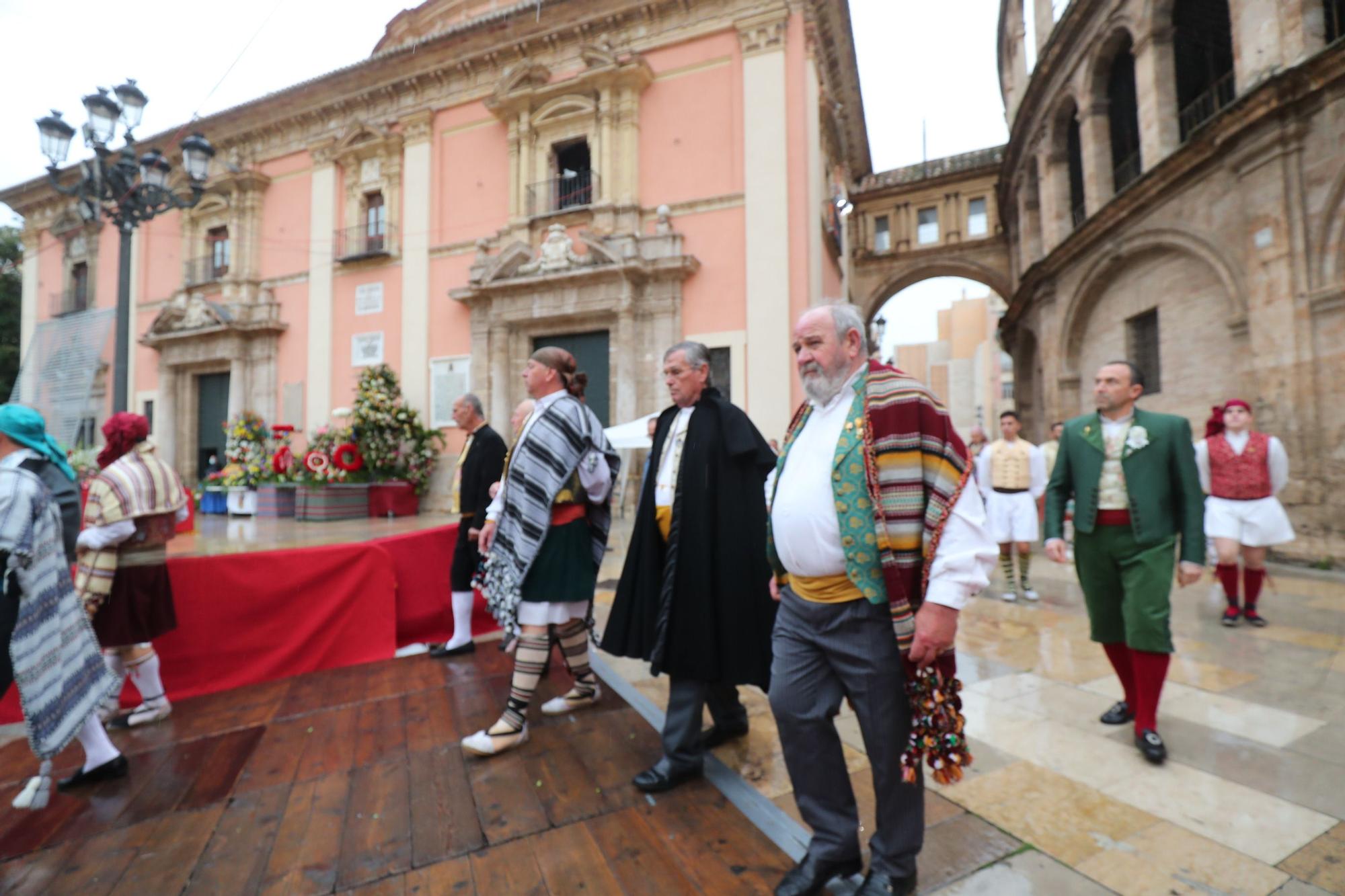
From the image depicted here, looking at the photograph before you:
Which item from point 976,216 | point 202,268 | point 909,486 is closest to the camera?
point 909,486

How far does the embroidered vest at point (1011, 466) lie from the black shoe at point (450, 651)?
531 centimetres

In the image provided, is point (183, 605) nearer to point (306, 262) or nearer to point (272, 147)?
point (306, 262)

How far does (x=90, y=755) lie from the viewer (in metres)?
2.67

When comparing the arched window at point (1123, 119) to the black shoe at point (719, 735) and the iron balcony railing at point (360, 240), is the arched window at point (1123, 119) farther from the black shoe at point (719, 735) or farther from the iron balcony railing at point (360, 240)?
the iron balcony railing at point (360, 240)

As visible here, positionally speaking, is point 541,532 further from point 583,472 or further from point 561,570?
point 583,472

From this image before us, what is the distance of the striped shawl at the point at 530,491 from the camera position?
292cm

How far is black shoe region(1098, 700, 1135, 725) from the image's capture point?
9.98 feet

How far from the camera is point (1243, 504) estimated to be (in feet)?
16.9

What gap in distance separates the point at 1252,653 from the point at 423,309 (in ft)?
47.5

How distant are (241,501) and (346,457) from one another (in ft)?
11.2

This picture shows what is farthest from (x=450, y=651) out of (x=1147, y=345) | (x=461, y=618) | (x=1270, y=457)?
(x=1147, y=345)

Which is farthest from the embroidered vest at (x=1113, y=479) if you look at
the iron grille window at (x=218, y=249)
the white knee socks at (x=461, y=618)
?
the iron grille window at (x=218, y=249)

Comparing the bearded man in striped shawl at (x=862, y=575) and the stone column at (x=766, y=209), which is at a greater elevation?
the stone column at (x=766, y=209)

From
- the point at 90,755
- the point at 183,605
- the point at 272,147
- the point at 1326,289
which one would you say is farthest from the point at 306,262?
the point at 1326,289
